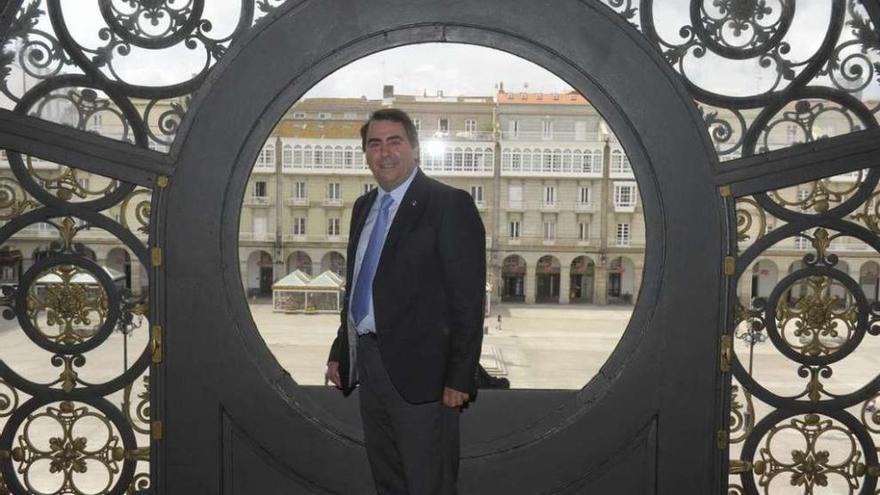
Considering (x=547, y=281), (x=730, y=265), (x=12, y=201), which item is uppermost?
(x=12, y=201)

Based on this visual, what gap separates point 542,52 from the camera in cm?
162

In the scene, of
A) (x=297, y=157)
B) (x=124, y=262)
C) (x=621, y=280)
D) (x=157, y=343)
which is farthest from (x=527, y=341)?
(x=157, y=343)

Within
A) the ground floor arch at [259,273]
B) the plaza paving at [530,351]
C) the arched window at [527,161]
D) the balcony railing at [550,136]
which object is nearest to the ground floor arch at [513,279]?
the plaza paving at [530,351]

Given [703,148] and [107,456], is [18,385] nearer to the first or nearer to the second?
[107,456]

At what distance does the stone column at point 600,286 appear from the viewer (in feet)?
72.3

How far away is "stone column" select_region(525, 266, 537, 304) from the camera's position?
21.9m

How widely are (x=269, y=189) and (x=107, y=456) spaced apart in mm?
16978

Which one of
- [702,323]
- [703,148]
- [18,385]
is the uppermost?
[703,148]

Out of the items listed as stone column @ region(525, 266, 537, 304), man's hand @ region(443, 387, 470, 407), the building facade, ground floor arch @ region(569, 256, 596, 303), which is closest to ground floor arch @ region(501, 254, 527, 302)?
the building facade

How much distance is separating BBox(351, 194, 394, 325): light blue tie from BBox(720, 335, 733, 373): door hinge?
31.7 inches

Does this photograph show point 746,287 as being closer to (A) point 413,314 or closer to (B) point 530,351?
(B) point 530,351

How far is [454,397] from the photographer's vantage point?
130cm

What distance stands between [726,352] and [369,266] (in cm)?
83

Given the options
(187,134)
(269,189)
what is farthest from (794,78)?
(269,189)
